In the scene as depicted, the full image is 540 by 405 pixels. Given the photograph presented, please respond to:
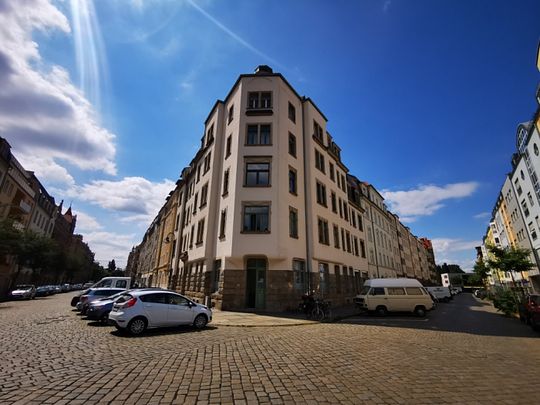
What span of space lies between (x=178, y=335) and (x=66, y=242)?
93.8 meters

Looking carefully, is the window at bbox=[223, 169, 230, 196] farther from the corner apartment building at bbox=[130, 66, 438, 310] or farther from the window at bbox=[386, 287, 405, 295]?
the window at bbox=[386, 287, 405, 295]

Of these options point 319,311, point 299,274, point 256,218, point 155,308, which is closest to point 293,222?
point 256,218

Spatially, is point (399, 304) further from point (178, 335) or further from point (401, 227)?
point (401, 227)

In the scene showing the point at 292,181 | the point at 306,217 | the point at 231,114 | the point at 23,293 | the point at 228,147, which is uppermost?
the point at 231,114

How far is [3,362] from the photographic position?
6.45 metres

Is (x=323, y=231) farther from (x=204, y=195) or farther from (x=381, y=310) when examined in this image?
A: (x=204, y=195)

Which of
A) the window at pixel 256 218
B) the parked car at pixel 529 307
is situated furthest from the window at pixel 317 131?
the parked car at pixel 529 307

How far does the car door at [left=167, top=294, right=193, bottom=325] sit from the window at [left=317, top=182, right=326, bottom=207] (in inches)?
639

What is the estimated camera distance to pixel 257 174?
2111cm

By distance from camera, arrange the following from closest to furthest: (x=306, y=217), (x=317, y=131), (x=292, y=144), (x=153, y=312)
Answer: (x=153, y=312) → (x=306, y=217) → (x=292, y=144) → (x=317, y=131)

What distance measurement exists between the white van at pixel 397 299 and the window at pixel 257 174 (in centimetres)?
1161

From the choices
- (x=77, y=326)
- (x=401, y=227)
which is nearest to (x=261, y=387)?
(x=77, y=326)

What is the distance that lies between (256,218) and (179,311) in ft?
30.9

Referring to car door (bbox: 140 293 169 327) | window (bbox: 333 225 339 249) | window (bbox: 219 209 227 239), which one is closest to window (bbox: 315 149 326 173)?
window (bbox: 333 225 339 249)
